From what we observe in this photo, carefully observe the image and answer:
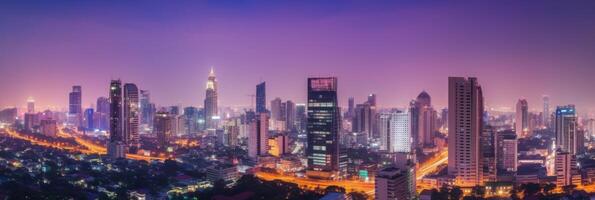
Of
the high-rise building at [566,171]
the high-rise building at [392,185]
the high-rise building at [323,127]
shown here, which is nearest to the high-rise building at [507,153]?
the high-rise building at [566,171]

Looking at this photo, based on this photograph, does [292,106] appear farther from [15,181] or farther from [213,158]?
[15,181]

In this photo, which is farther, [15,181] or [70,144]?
[70,144]

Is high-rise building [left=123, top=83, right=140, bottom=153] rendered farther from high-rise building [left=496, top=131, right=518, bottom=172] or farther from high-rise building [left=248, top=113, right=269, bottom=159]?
high-rise building [left=496, top=131, right=518, bottom=172]

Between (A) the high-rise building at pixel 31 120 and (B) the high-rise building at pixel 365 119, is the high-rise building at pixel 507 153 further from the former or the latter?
(A) the high-rise building at pixel 31 120

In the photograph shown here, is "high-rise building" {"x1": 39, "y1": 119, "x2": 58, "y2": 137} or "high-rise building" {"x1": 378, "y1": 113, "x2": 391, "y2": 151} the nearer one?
"high-rise building" {"x1": 378, "y1": 113, "x2": 391, "y2": 151}

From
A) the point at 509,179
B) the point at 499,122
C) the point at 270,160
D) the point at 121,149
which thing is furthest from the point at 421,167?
the point at 499,122

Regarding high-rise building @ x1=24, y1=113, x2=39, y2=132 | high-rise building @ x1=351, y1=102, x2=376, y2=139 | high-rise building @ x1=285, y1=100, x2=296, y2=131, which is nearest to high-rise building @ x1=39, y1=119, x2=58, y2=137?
high-rise building @ x1=24, y1=113, x2=39, y2=132
